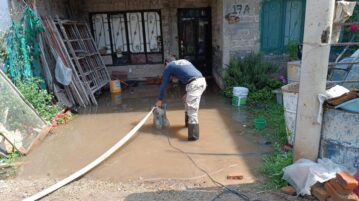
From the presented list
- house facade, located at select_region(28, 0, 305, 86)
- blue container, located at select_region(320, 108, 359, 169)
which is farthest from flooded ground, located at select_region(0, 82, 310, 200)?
house facade, located at select_region(28, 0, 305, 86)

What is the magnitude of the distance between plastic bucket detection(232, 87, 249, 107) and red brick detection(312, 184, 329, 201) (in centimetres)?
389

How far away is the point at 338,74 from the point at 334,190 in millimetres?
3401

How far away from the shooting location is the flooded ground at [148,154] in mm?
3982

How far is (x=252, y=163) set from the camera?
4406mm

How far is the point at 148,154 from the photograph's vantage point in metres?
4.89

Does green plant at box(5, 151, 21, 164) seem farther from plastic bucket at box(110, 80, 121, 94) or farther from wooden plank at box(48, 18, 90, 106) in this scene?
plastic bucket at box(110, 80, 121, 94)

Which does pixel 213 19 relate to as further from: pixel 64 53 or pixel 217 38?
pixel 64 53

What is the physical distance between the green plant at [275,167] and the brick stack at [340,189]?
21.9 inches

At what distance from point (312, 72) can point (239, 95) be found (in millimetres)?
3703

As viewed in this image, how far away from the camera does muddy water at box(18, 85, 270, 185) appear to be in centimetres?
434

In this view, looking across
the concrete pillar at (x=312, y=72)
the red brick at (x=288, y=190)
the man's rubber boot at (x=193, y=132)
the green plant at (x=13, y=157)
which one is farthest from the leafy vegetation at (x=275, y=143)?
the green plant at (x=13, y=157)

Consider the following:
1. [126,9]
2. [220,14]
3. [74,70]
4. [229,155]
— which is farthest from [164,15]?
[229,155]

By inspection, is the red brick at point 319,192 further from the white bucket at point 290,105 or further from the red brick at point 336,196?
the white bucket at point 290,105

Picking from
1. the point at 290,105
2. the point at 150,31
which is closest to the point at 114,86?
the point at 150,31
